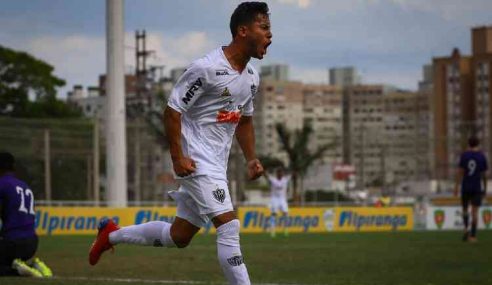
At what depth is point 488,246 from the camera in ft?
71.3

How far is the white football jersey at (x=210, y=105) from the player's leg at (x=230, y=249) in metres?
0.38

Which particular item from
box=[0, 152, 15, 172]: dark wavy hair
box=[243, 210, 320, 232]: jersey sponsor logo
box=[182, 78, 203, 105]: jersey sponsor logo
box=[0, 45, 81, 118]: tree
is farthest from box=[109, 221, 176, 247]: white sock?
box=[0, 45, 81, 118]: tree

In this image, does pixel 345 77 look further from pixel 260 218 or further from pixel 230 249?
pixel 230 249

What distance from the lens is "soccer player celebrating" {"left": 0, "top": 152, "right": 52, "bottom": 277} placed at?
13781 mm

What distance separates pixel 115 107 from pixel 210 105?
1056 inches

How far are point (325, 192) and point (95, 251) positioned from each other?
261 ft

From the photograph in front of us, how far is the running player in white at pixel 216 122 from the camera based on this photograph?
8.84 m

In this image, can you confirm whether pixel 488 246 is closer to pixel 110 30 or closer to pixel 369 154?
pixel 110 30

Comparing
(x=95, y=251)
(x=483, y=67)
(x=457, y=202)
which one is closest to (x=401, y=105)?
(x=483, y=67)

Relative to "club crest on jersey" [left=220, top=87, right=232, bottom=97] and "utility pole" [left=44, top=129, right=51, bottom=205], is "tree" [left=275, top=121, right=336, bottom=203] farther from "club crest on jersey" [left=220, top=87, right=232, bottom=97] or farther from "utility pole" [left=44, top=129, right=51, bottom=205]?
"club crest on jersey" [left=220, top=87, right=232, bottom=97]

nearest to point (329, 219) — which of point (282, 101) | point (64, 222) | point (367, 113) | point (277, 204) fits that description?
point (277, 204)

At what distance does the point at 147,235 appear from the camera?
966 centimetres

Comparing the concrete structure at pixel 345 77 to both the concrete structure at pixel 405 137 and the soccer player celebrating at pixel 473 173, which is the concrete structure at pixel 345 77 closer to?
the concrete structure at pixel 405 137

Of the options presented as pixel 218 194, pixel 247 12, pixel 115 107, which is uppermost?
pixel 115 107
